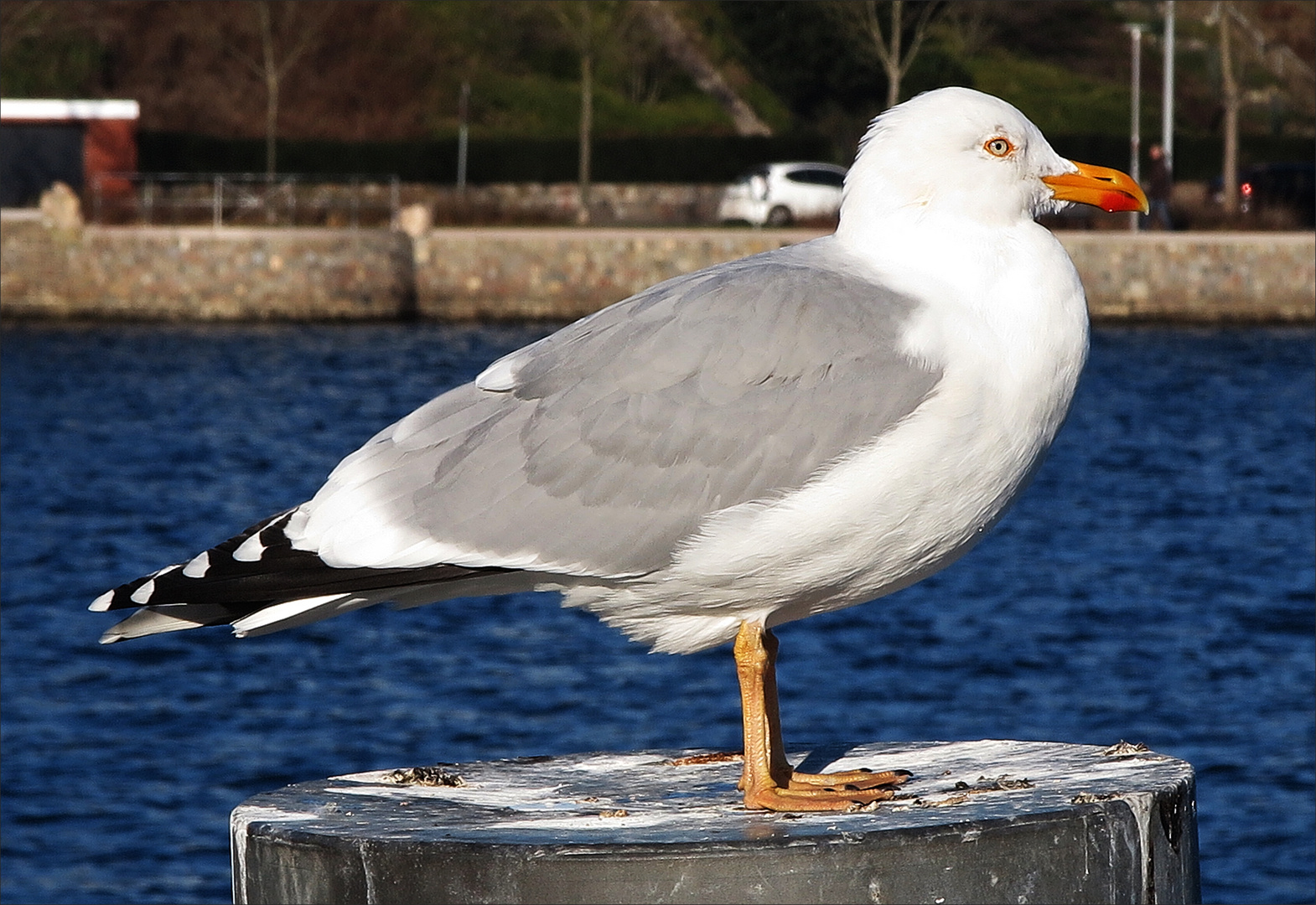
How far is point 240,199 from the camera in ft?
125

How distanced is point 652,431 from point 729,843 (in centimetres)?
96

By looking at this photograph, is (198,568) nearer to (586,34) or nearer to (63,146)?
(63,146)

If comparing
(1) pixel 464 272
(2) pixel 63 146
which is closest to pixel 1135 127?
(1) pixel 464 272

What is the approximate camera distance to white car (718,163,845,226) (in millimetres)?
36781

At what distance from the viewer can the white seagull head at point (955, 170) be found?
376 cm

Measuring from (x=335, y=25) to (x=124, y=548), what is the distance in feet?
106

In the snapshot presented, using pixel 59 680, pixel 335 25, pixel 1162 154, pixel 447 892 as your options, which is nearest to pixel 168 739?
pixel 59 680

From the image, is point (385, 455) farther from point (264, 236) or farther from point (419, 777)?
point (264, 236)

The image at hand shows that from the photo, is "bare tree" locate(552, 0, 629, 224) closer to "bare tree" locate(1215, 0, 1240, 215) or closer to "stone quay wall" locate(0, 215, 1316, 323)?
"stone quay wall" locate(0, 215, 1316, 323)

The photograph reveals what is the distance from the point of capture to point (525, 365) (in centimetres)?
374

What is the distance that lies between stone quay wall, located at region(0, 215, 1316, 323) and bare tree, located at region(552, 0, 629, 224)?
6.29 meters

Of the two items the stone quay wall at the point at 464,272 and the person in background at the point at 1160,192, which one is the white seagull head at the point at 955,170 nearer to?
the stone quay wall at the point at 464,272

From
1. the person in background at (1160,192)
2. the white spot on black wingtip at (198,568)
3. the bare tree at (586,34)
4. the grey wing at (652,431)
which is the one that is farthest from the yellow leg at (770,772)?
the bare tree at (586,34)

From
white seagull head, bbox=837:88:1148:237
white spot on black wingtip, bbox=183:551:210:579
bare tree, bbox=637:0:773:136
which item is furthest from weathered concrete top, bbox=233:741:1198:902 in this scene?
bare tree, bbox=637:0:773:136
